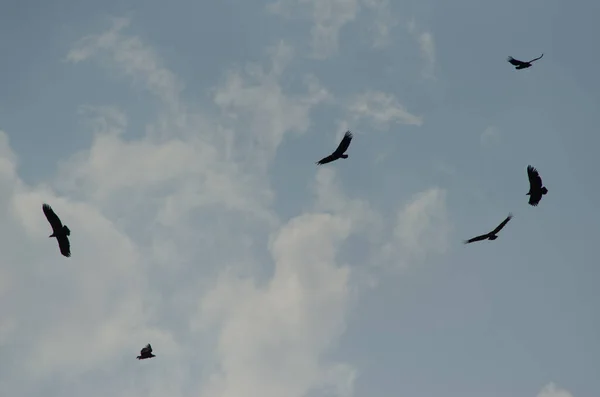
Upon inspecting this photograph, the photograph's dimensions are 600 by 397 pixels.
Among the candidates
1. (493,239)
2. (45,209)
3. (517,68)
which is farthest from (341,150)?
(45,209)

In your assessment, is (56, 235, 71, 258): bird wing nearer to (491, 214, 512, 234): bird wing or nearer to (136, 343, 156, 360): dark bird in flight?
(136, 343, 156, 360): dark bird in flight

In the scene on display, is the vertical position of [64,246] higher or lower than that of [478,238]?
higher

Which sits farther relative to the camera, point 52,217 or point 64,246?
point 64,246

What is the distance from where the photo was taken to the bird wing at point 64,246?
39812 mm

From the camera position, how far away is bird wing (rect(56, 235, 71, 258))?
39.8m

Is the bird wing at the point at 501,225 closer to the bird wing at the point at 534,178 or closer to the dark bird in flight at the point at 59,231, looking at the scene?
the bird wing at the point at 534,178

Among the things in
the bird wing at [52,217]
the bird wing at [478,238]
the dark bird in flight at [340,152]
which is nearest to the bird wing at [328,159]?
the dark bird in flight at [340,152]

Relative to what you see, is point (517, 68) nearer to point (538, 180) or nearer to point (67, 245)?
point (538, 180)

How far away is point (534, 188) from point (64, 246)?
1097 inches

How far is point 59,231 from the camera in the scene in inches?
1540

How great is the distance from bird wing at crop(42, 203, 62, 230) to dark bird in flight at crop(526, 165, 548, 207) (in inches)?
1062

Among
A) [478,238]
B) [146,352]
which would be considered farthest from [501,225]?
[146,352]

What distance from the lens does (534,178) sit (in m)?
37.3

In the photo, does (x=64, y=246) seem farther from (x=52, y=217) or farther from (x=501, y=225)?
(x=501, y=225)
